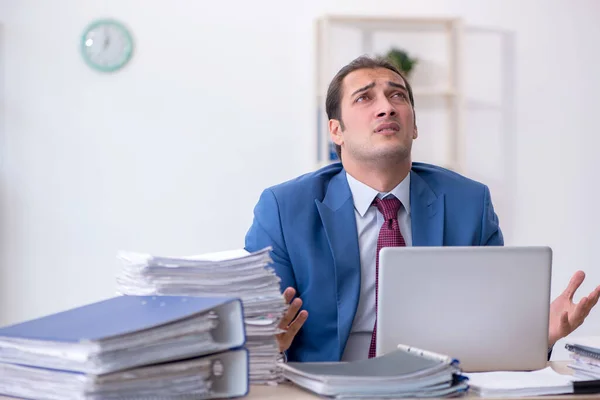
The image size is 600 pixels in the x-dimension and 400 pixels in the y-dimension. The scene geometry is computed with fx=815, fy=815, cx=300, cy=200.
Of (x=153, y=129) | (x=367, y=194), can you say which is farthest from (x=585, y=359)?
(x=153, y=129)

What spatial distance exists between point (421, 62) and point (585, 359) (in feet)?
8.91

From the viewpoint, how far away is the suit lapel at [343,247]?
208cm

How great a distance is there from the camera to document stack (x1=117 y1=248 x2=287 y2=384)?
56.7 inches

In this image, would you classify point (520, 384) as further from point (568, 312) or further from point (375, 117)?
point (375, 117)

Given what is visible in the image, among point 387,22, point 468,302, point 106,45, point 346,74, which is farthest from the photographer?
point 387,22

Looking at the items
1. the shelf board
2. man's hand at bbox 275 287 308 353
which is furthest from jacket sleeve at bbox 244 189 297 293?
the shelf board

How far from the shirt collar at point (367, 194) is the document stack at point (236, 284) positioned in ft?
2.65

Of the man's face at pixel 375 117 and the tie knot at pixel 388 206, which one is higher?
the man's face at pixel 375 117

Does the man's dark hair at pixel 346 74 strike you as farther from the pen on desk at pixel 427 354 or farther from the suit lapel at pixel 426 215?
the pen on desk at pixel 427 354

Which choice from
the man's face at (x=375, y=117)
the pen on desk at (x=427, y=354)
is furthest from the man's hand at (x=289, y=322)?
the man's face at (x=375, y=117)

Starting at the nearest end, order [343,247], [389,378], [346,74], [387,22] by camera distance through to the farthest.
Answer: [389,378] < [343,247] < [346,74] < [387,22]

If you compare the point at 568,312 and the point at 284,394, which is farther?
the point at 568,312

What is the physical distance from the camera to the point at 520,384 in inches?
56.3

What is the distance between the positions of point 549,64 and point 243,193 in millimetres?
1720
